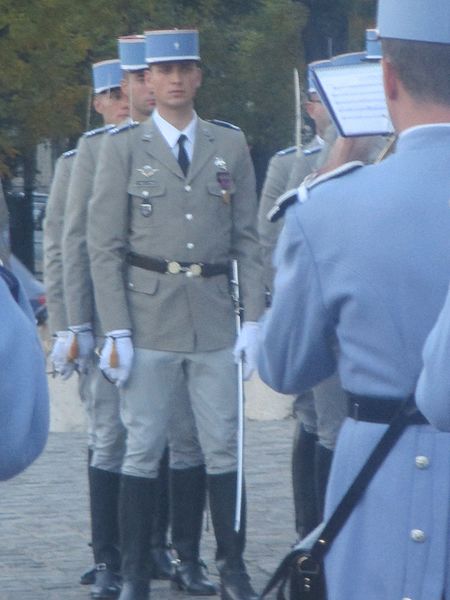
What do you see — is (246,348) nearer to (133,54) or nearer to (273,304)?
(133,54)

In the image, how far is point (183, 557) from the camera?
6129mm

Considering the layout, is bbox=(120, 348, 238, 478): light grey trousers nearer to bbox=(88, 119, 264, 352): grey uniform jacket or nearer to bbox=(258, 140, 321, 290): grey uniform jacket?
bbox=(88, 119, 264, 352): grey uniform jacket

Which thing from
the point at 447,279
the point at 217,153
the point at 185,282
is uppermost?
the point at 447,279

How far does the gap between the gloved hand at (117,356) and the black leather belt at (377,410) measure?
2.90 meters

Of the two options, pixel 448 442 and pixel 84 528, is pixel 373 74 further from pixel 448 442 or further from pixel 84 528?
pixel 84 528

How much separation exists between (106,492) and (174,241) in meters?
1.06

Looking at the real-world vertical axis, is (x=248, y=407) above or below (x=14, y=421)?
below

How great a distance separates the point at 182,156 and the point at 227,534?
4.55 feet

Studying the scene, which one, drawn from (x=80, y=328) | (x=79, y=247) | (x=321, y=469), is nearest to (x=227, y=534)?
(x=321, y=469)

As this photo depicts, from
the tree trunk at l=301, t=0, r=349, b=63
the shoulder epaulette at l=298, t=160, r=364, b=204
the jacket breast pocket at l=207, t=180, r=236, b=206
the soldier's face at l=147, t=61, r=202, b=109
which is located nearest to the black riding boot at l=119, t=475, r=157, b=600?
the jacket breast pocket at l=207, t=180, r=236, b=206

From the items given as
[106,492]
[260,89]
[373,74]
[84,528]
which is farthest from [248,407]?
[260,89]

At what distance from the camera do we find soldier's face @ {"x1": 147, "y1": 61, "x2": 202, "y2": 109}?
6.01 m

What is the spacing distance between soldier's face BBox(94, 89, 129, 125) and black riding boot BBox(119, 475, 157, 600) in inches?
72.9

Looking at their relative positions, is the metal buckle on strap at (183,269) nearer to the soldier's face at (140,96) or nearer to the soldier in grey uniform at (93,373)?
the soldier in grey uniform at (93,373)
